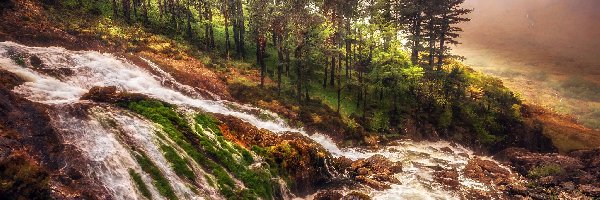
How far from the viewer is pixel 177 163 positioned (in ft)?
60.6

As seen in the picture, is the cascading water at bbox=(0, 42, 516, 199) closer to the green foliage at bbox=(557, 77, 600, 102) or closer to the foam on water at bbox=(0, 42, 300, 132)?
the foam on water at bbox=(0, 42, 300, 132)

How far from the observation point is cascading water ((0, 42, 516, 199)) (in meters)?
17.0

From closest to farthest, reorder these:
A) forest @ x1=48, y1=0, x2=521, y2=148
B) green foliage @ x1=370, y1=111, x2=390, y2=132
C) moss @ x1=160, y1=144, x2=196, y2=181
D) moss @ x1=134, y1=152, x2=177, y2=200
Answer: moss @ x1=134, y1=152, x2=177, y2=200 < moss @ x1=160, y1=144, x2=196, y2=181 < forest @ x1=48, y1=0, x2=521, y2=148 < green foliage @ x1=370, y1=111, x2=390, y2=132

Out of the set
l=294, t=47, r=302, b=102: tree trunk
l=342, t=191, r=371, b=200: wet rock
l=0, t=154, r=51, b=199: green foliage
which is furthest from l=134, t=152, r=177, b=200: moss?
l=294, t=47, r=302, b=102: tree trunk

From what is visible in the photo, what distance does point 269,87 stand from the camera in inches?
1499

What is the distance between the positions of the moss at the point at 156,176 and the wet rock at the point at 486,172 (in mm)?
22525

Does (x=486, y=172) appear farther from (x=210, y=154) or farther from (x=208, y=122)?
(x=210, y=154)

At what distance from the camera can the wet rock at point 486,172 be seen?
2920cm

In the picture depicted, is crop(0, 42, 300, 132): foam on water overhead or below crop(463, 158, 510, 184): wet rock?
overhead

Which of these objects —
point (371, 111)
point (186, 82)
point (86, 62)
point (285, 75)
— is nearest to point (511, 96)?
point (371, 111)

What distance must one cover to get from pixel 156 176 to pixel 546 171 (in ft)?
93.8

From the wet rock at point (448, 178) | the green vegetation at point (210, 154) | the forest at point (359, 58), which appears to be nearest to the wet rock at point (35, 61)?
the green vegetation at point (210, 154)

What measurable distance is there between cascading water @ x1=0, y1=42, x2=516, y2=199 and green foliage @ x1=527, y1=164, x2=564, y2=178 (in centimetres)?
520

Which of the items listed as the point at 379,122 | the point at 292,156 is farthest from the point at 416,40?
the point at 292,156
